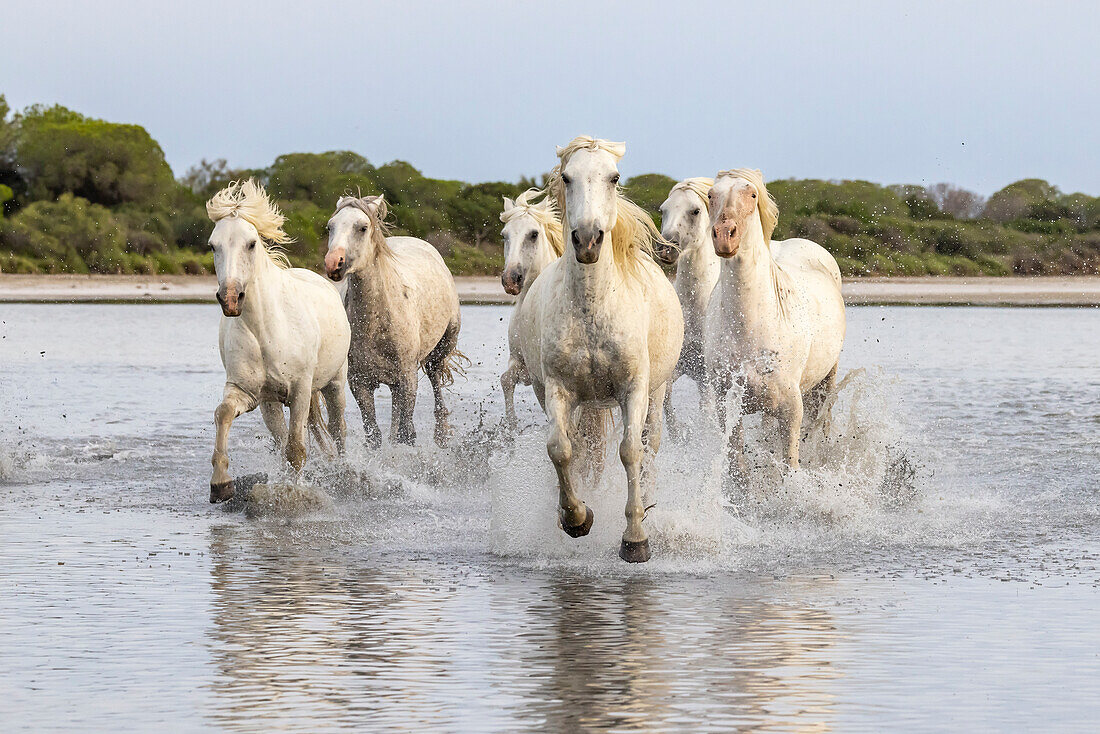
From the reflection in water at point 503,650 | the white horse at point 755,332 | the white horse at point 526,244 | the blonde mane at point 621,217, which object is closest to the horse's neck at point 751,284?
the white horse at point 755,332

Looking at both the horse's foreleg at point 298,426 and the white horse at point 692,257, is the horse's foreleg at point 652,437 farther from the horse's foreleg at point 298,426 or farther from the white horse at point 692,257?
the horse's foreleg at point 298,426

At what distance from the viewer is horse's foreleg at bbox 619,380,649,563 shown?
24.5ft

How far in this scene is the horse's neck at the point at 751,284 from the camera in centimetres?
866

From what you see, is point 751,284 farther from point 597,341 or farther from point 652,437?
point 597,341

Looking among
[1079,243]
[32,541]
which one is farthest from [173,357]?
[1079,243]

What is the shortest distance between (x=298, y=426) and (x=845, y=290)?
33446 mm

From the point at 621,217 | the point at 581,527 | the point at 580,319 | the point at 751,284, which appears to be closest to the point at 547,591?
the point at 581,527

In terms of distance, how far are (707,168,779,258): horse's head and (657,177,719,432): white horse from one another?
0.66m

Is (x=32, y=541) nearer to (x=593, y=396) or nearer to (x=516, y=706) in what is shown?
(x=593, y=396)

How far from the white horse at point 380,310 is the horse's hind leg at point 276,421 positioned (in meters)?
0.93

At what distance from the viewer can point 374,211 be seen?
1104 centimetres

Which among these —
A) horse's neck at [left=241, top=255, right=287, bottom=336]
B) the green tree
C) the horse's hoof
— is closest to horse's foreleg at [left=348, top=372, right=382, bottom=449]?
horse's neck at [left=241, top=255, right=287, bottom=336]

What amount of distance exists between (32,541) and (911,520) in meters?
4.85

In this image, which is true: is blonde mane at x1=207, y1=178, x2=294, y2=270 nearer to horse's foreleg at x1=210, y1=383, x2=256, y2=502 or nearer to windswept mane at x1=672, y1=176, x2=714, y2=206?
horse's foreleg at x1=210, y1=383, x2=256, y2=502
